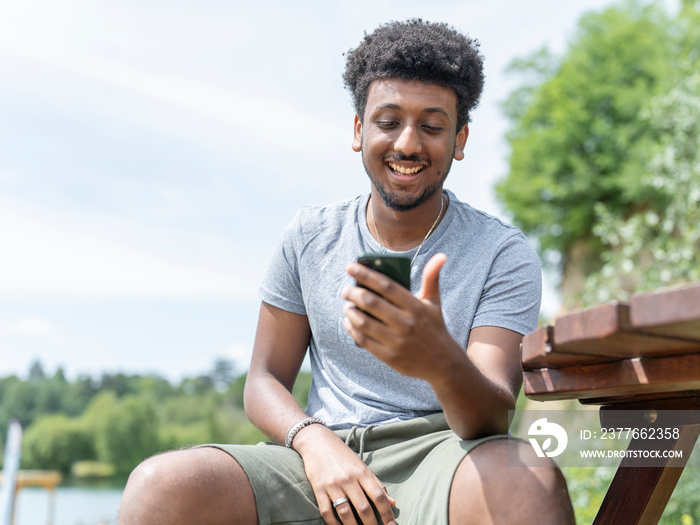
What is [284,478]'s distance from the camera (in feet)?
5.64

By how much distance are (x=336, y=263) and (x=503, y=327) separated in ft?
1.88

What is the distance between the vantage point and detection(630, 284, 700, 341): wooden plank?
101 cm

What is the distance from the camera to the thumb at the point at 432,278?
51.5 inches

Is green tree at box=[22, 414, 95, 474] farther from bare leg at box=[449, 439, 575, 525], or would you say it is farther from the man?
bare leg at box=[449, 439, 575, 525]

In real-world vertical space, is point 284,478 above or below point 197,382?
above

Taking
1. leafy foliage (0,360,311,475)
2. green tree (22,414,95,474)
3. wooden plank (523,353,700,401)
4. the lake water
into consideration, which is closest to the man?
wooden plank (523,353,700,401)

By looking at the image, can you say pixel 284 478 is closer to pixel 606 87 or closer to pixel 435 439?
pixel 435 439

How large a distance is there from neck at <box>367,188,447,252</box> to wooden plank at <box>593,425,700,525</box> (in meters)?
→ 0.93

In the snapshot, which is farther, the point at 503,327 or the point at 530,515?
the point at 503,327

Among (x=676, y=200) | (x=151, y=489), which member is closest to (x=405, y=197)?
(x=151, y=489)

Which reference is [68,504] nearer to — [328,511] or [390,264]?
[328,511]

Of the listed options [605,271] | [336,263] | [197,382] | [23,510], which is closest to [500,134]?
[605,271]

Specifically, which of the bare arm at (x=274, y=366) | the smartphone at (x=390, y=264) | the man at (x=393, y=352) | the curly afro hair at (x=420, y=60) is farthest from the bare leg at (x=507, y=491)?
the curly afro hair at (x=420, y=60)

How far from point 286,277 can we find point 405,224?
15.9 inches
